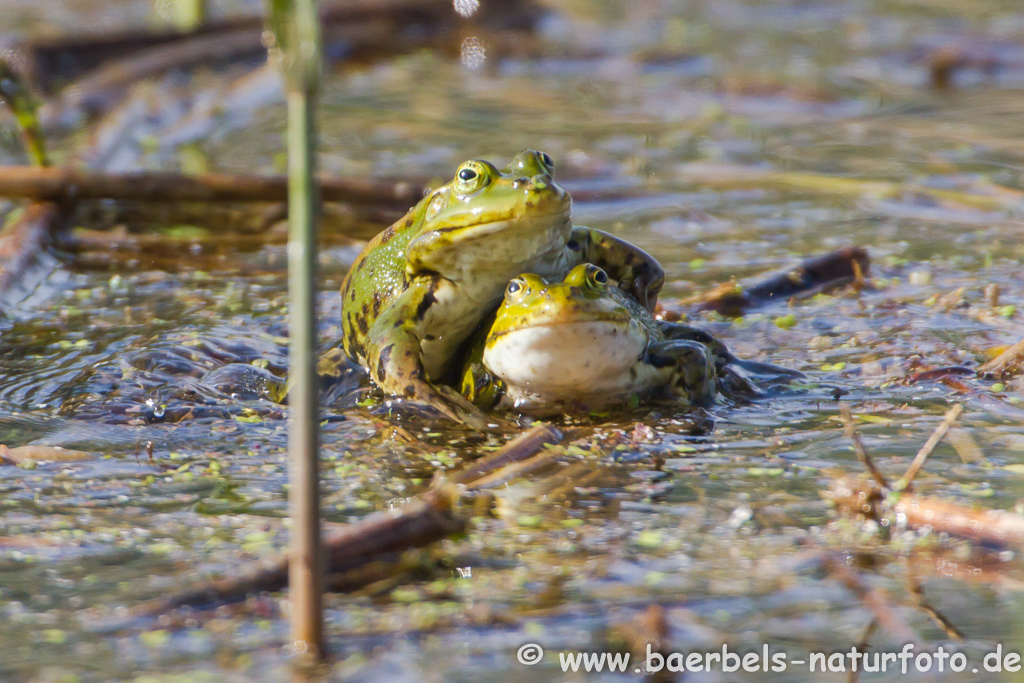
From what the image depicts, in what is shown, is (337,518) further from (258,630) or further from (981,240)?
(981,240)

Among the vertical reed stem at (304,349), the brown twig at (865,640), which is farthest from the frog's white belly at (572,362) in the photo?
the vertical reed stem at (304,349)

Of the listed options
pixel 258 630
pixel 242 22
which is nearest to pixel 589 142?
pixel 242 22

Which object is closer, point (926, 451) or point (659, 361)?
point (926, 451)

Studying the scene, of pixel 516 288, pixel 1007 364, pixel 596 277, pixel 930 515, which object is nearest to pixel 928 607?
pixel 930 515

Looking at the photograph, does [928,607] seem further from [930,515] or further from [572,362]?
[572,362]

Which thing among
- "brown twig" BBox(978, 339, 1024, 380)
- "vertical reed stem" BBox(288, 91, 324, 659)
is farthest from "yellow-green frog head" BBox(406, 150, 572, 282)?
"vertical reed stem" BBox(288, 91, 324, 659)

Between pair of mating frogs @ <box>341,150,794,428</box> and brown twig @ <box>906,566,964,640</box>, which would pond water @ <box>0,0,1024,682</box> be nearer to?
brown twig @ <box>906,566,964,640</box>
